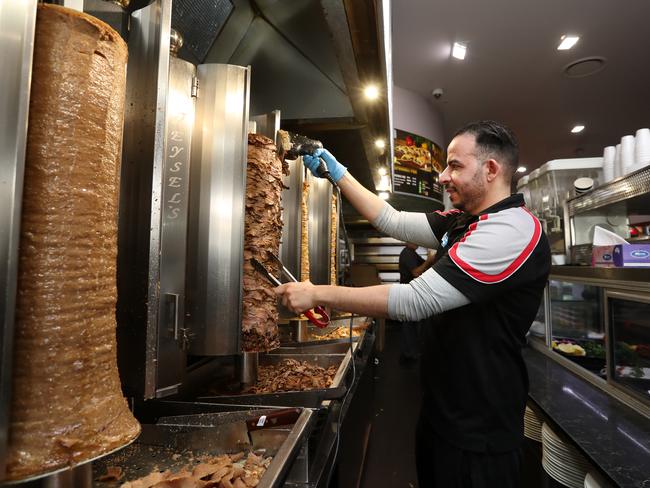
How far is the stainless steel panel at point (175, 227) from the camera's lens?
1.28m

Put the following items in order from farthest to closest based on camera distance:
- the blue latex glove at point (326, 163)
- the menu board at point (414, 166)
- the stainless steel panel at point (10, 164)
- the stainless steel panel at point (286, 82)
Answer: the menu board at point (414, 166) < the stainless steel panel at point (286, 82) < the blue latex glove at point (326, 163) < the stainless steel panel at point (10, 164)

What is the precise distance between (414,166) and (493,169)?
15.1ft

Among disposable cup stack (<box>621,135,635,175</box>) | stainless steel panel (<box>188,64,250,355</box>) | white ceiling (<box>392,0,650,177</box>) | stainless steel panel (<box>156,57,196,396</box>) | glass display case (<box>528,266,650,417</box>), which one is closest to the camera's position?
stainless steel panel (<box>156,57,196,396</box>)

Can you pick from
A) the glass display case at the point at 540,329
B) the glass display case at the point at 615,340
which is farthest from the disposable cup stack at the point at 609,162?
the glass display case at the point at 540,329

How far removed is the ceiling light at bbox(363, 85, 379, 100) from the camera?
2042 mm

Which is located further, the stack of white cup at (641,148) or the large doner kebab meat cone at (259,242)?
the stack of white cup at (641,148)

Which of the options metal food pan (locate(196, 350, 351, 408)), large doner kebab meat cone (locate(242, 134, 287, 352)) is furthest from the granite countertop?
large doner kebab meat cone (locate(242, 134, 287, 352))

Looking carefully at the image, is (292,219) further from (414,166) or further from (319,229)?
(414,166)

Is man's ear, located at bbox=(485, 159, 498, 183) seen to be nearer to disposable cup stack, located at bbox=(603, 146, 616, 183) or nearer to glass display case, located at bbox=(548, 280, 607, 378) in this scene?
disposable cup stack, located at bbox=(603, 146, 616, 183)

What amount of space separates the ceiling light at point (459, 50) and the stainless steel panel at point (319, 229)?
2812 millimetres

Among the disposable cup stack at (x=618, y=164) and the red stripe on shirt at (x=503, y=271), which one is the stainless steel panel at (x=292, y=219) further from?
the disposable cup stack at (x=618, y=164)

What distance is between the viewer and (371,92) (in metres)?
2.09

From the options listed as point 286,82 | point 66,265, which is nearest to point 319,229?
point 286,82

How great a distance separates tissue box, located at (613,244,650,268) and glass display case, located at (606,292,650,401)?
235 mm
